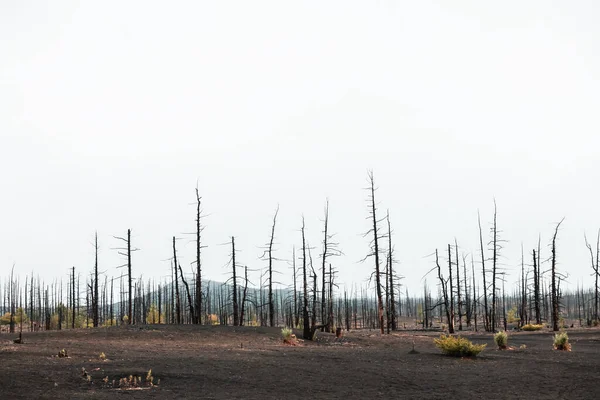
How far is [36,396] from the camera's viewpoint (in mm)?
11266

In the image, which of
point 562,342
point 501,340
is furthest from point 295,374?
point 562,342

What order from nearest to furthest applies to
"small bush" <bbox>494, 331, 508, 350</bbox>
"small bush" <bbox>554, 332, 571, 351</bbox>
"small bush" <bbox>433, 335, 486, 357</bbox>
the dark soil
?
the dark soil → "small bush" <bbox>433, 335, 486, 357</bbox> → "small bush" <bbox>554, 332, 571, 351</bbox> → "small bush" <bbox>494, 331, 508, 350</bbox>

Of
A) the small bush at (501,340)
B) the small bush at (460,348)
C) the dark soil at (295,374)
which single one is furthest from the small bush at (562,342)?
the small bush at (460,348)

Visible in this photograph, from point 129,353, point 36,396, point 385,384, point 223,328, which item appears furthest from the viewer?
point 223,328

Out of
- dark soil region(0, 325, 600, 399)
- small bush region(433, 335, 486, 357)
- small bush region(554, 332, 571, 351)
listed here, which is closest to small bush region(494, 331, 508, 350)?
small bush region(554, 332, 571, 351)

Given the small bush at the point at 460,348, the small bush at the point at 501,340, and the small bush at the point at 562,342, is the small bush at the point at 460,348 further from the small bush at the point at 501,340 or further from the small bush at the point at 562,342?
the small bush at the point at 562,342

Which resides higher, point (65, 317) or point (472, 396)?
point (472, 396)

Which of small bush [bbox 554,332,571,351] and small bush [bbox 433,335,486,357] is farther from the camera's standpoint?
small bush [bbox 554,332,571,351]

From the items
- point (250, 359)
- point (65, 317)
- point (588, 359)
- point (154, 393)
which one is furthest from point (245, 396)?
point (65, 317)

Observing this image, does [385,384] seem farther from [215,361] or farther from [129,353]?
[129,353]

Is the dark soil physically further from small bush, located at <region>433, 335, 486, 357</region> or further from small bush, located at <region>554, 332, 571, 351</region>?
small bush, located at <region>554, 332, 571, 351</region>

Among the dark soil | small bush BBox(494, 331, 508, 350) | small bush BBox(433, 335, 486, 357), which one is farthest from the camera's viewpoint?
small bush BBox(494, 331, 508, 350)

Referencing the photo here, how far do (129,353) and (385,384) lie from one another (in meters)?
9.95

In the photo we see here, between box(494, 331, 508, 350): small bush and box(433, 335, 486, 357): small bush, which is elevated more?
box(433, 335, 486, 357): small bush
